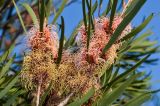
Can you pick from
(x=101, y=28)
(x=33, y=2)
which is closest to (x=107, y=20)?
(x=101, y=28)

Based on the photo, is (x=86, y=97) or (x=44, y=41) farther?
(x=44, y=41)

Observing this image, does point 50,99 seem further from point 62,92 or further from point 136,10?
point 136,10

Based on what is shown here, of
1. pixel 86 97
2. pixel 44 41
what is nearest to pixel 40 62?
pixel 44 41

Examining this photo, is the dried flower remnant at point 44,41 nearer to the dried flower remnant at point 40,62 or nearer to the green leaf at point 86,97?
the dried flower remnant at point 40,62

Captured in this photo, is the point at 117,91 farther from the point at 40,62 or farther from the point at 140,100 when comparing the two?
the point at 40,62

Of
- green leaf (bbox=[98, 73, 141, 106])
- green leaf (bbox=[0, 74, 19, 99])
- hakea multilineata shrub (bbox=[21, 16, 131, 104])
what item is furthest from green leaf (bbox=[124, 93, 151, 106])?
green leaf (bbox=[0, 74, 19, 99])

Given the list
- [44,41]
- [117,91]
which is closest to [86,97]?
[117,91]

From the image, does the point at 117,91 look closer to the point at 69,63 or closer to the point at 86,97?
the point at 86,97

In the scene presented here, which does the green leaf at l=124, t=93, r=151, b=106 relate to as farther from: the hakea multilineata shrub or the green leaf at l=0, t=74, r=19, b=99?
the green leaf at l=0, t=74, r=19, b=99
